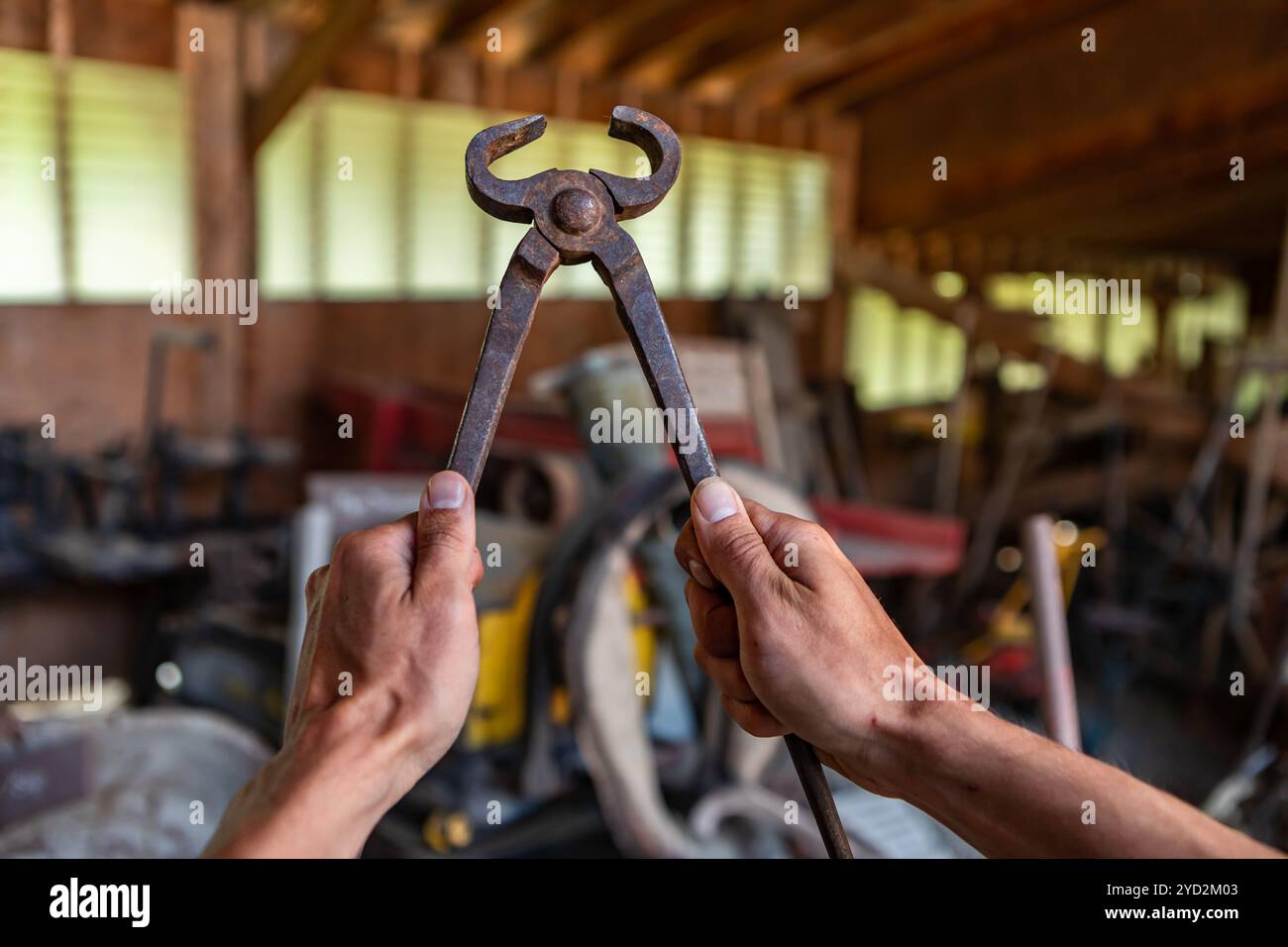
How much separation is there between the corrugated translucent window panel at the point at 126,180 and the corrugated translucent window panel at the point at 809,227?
4.80 meters

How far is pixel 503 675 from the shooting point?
3.04 meters

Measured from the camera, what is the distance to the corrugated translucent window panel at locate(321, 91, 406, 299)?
19.9 feet

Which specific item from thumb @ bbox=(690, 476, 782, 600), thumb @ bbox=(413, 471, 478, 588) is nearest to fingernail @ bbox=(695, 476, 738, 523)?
thumb @ bbox=(690, 476, 782, 600)

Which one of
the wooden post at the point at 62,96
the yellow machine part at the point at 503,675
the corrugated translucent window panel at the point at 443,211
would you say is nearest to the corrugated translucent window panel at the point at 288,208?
the corrugated translucent window panel at the point at 443,211

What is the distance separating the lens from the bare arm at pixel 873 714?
855mm

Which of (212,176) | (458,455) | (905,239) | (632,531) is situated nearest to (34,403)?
(212,176)

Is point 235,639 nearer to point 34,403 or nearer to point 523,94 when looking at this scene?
point 34,403

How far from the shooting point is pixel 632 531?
9.36 feet

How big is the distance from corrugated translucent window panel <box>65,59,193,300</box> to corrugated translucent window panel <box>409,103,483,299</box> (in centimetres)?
141

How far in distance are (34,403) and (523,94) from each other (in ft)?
11.5

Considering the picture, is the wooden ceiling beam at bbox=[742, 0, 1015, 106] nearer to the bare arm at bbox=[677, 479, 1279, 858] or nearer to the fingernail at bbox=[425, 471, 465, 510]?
the bare arm at bbox=[677, 479, 1279, 858]

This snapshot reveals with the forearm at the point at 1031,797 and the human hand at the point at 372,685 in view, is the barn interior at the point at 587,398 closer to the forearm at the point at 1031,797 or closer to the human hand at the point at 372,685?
the forearm at the point at 1031,797

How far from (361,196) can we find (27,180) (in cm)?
178

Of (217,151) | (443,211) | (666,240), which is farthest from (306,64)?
(666,240)
